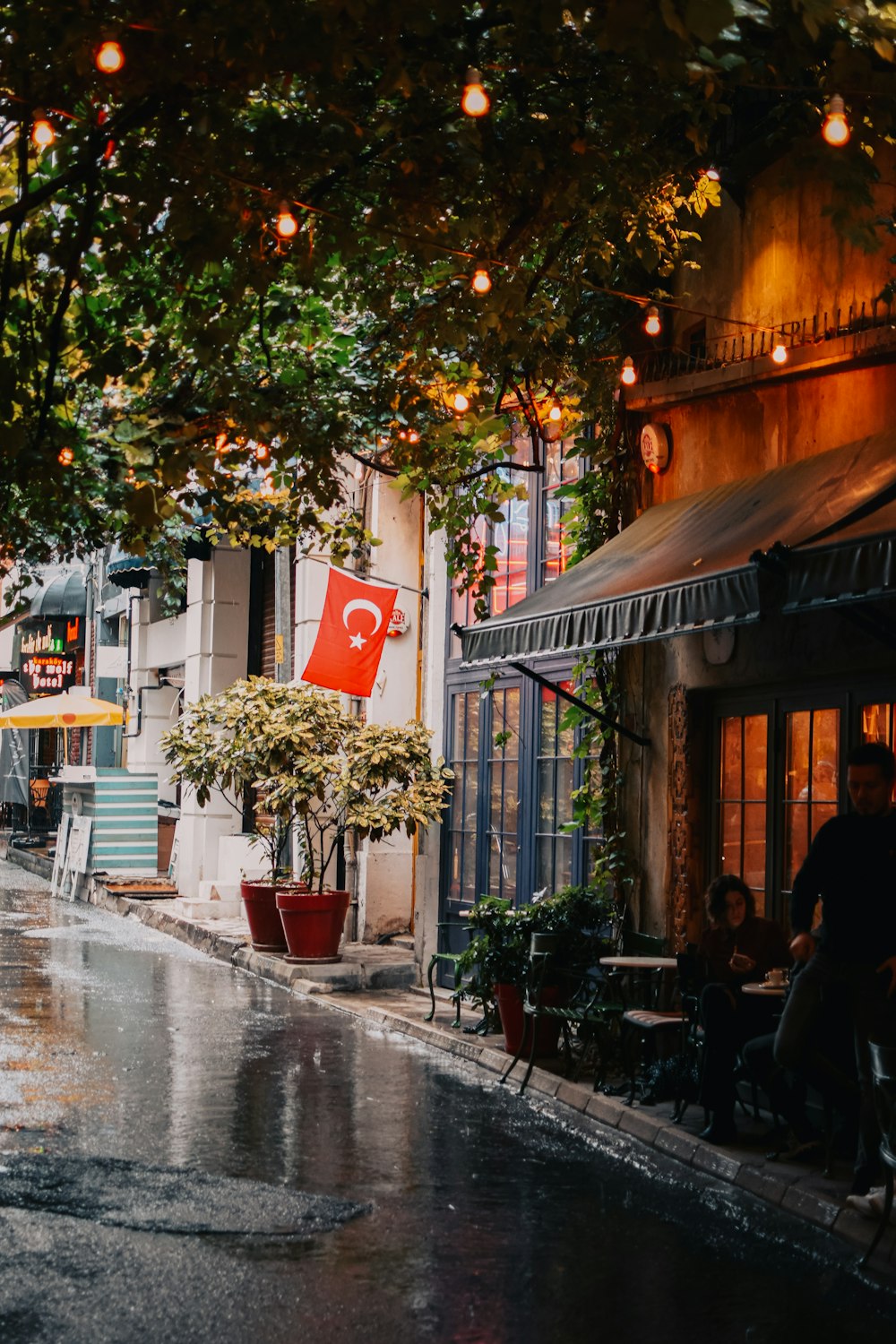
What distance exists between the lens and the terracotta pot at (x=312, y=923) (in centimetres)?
1708

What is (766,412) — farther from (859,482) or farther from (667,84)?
(667,84)

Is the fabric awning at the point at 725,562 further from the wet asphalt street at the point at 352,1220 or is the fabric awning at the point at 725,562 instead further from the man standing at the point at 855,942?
the wet asphalt street at the point at 352,1220

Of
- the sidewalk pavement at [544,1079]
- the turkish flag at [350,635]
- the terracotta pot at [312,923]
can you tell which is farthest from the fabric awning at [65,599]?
the terracotta pot at [312,923]

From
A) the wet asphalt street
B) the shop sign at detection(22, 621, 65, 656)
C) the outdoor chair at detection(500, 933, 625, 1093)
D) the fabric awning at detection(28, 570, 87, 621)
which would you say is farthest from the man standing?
the shop sign at detection(22, 621, 65, 656)

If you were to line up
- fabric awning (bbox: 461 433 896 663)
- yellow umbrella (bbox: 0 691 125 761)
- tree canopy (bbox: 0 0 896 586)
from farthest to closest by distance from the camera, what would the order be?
yellow umbrella (bbox: 0 691 125 761) → fabric awning (bbox: 461 433 896 663) → tree canopy (bbox: 0 0 896 586)

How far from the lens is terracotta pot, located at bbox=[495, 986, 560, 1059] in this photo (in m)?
11.6

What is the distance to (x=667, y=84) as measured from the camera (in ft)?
28.9

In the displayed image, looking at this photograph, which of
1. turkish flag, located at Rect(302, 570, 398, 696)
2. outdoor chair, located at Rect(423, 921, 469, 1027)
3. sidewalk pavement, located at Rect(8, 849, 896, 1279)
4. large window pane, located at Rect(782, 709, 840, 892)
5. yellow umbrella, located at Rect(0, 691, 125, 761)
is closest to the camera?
sidewalk pavement, located at Rect(8, 849, 896, 1279)

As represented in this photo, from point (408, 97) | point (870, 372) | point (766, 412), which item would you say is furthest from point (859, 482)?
point (408, 97)

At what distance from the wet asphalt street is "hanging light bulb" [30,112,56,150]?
193 inches

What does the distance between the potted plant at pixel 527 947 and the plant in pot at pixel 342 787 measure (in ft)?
12.9

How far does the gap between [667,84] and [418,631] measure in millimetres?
10924

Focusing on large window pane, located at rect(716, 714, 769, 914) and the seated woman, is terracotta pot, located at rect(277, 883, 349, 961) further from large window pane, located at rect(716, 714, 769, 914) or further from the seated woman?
the seated woman

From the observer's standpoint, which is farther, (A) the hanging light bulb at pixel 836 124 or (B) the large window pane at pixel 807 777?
(B) the large window pane at pixel 807 777
